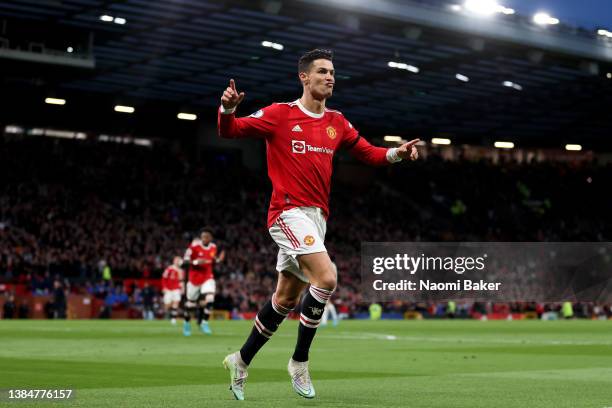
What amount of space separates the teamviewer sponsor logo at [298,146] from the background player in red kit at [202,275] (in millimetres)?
15765

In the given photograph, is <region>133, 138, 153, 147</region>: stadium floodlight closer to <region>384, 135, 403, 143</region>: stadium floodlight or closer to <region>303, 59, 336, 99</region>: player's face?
<region>384, 135, 403, 143</region>: stadium floodlight

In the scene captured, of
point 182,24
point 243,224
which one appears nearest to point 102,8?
point 182,24

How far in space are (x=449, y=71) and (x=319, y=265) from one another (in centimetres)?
4459

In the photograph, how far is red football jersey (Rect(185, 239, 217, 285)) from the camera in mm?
25016

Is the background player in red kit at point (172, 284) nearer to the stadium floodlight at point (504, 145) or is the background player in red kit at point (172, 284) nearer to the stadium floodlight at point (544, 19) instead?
the stadium floodlight at point (544, 19)

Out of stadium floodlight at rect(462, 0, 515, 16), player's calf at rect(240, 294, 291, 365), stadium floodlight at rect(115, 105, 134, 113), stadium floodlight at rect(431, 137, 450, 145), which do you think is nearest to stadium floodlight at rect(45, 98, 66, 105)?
stadium floodlight at rect(115, 105, 134, 113)

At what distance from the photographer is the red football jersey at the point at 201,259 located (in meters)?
25.0

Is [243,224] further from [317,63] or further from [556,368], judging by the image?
[317,63]

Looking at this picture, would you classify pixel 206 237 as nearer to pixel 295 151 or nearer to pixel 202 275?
pixel 202 275

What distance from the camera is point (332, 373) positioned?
12008 mm

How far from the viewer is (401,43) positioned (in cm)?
4659

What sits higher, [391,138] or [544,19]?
[544,19]

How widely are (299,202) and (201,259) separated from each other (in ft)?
54.0

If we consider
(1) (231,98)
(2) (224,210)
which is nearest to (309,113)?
(1) (231,98)
